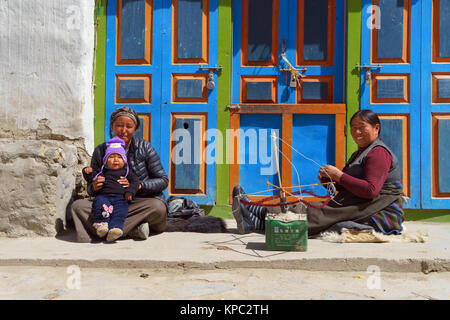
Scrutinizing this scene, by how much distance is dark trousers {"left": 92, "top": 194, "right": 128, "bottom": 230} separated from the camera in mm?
3377

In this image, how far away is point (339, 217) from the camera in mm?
3525

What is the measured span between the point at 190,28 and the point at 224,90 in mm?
798

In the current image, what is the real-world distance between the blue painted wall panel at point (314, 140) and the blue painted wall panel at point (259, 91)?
0.42 meters

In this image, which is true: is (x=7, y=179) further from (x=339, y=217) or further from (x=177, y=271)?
(x=339, y=217)

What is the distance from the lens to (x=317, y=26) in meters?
4.70

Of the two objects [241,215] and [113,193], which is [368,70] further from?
[113,193]

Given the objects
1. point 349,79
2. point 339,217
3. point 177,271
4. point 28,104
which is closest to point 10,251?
point 177,271

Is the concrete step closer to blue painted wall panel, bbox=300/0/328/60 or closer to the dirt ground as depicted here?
the dirt ground

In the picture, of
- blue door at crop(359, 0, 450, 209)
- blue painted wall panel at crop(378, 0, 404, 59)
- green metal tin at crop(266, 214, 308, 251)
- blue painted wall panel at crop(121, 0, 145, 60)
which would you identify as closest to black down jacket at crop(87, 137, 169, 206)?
green metal tin at crop(266, 214, 308, 251)

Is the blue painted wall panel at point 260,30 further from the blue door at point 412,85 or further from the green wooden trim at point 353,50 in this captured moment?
the blue door at point 412,85

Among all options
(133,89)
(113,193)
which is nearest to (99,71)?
(133,89)

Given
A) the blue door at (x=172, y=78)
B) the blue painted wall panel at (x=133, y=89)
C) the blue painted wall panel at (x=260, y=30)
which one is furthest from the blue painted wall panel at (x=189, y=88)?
the blue painted wall panel at (x=260, y=30)

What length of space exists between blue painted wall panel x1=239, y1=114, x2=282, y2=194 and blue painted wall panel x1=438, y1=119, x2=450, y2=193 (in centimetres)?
170

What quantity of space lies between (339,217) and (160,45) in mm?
2706
